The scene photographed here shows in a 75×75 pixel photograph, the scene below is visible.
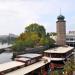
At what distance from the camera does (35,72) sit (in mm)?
37062

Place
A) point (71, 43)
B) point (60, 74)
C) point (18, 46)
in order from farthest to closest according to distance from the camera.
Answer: point (71, 43) < point (18, 46) < point (60, 74)

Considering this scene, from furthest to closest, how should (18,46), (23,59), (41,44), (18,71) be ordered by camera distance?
(41,44)
(18,46)
(23,59)
(18,71)

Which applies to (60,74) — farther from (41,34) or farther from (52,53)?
(41,34)

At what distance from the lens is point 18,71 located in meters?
33.6

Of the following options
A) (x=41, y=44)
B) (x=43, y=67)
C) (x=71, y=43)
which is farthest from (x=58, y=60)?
(x=71, y=43)

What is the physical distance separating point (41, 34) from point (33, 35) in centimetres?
1413

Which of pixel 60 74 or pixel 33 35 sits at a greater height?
pixel 33 35

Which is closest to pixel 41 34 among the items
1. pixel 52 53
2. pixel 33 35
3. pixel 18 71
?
pixel 33 35

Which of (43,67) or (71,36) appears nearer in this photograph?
(43,67)

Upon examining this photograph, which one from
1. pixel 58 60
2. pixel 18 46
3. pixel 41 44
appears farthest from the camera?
pixel 41 44

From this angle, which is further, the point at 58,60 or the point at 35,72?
the point at 58,60

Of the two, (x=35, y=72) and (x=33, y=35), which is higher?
(x=33, y=35)

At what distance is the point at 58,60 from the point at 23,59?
1050 cm

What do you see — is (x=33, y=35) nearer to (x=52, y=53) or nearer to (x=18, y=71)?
(x=52, y=53)
